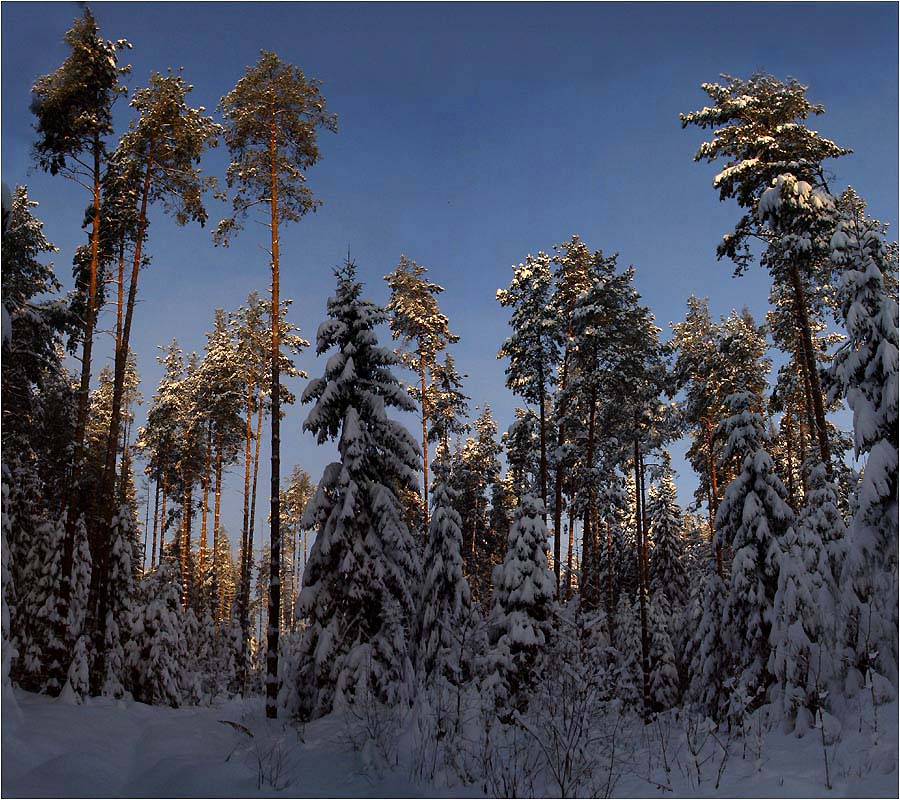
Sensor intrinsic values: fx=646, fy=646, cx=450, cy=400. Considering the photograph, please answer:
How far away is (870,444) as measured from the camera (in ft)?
36.4

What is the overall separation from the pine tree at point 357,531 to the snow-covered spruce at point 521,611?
7.26ft

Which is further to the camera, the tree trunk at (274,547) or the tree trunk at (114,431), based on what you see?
the tree trunk at (114,431)

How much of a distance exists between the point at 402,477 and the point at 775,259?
1294cm

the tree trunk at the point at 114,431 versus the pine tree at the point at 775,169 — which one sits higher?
the pine tree at the point at 775,169

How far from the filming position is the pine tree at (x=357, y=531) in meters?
15.1

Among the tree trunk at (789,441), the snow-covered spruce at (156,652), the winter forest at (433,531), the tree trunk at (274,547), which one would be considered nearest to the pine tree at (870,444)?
the winter forest at (433,531)

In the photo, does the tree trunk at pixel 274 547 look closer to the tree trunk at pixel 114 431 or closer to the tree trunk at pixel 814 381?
the tree trunk at pixel 114 431

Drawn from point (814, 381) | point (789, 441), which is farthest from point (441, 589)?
point (789, 441)

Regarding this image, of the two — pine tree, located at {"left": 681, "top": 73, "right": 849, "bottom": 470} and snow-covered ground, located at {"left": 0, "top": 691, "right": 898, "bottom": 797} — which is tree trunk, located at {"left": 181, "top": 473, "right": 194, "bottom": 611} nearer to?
snow-covered ground, located at {"left": 0, "top": 691, "right": 898, "bottom": 797}

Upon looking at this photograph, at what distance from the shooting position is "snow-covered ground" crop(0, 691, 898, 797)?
26.1 feet

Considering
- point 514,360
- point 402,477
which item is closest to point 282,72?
point 402,477

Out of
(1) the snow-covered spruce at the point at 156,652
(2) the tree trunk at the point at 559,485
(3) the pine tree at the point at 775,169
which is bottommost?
(1) the snow-covered spruce at the point at 156,652

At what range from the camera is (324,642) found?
597 inches

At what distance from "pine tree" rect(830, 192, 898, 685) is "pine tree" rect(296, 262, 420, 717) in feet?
30.4
